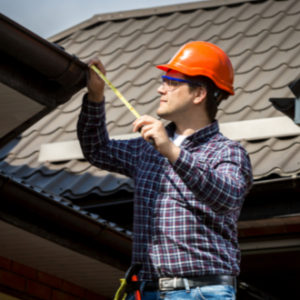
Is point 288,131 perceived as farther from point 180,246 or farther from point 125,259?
point 180,246

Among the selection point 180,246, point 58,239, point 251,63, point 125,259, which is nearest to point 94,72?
point 180,246

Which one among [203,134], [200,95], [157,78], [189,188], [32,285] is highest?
[157,78]

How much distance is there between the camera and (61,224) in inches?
203

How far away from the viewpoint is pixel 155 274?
3.40 m

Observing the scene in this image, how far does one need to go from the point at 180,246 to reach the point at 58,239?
1.99 m

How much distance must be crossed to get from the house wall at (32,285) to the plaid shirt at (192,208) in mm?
2192

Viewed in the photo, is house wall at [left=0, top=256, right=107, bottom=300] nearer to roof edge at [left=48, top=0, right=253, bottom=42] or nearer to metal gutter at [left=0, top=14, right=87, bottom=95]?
metal gutter at [left=0, top=14, right=87, bottom=95]

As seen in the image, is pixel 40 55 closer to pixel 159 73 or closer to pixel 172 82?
pixel 172 82

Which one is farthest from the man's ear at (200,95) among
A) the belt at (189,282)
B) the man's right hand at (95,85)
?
the belt at (189,282)

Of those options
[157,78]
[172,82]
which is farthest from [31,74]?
[157,78]

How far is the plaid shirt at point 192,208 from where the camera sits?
3.29 metres

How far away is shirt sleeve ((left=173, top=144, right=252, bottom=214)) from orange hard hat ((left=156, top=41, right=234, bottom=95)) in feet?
1.42

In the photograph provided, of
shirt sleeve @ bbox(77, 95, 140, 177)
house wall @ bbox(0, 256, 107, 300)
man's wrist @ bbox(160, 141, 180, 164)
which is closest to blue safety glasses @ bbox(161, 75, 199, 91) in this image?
shirt sleeve @ bbox(77, 95, 140, 177)

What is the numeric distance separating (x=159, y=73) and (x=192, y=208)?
492 cm
